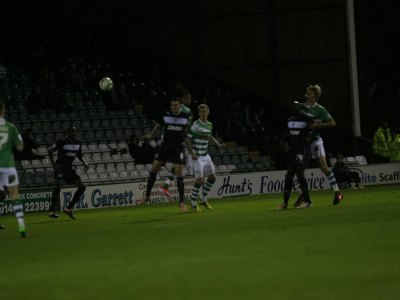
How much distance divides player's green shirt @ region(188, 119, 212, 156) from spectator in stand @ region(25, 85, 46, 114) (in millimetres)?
10977

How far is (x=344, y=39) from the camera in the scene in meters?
40.3

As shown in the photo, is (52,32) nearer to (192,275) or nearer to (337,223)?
(337,223)

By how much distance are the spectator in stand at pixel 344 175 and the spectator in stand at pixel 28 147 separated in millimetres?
10117

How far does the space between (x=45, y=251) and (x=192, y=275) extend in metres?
3.88

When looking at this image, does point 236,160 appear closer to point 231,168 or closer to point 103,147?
point 231,168

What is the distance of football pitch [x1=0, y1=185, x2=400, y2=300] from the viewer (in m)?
8.74

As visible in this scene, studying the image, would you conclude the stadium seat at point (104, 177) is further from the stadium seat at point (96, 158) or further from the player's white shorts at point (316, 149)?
the player's white shorts at point (316, 149)

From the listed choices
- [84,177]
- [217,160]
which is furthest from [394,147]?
[84,177]

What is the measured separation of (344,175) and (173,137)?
45.3ft

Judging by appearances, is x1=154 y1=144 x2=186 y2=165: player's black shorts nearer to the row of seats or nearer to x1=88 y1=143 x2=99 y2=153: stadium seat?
x1=88 y1=143 x2=99 y2=153: stadium seat

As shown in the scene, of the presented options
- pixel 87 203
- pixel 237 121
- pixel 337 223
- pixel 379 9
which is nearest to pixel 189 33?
pixel 237 121

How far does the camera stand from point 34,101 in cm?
3331

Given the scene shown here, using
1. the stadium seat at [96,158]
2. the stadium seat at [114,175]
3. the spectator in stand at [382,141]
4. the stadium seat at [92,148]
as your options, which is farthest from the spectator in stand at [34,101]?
the spectator in stand at [382,141]

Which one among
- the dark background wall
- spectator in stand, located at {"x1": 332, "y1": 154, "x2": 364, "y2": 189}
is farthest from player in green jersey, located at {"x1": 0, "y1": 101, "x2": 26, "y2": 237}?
the dark background wall
